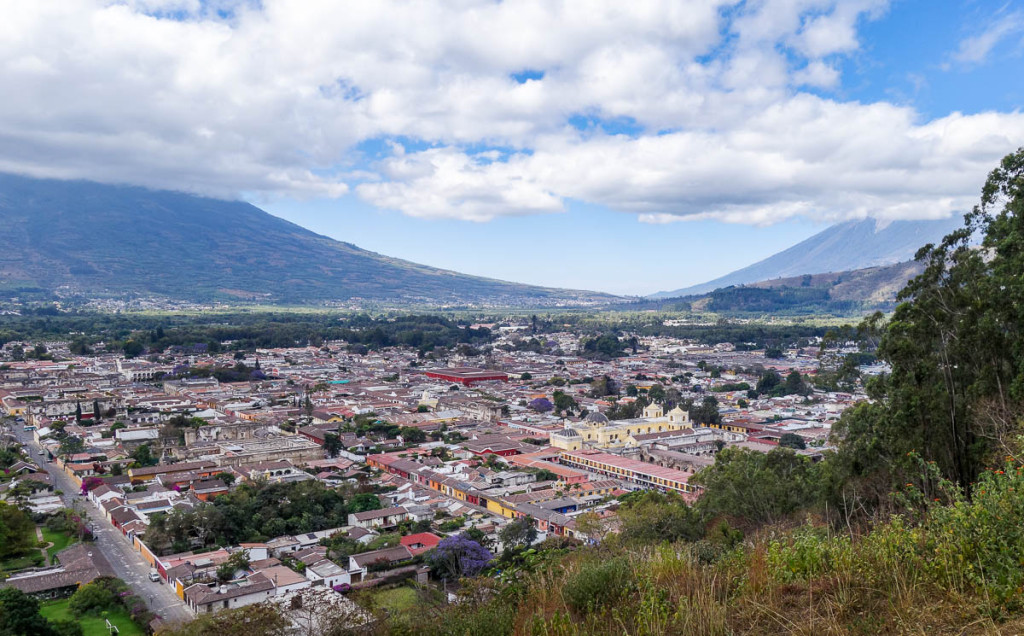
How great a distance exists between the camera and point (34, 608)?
8734 millimetres

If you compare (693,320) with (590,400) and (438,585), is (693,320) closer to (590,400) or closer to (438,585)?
(590,400)

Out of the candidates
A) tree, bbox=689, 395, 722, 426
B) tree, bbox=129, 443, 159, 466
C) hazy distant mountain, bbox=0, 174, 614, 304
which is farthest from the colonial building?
hazy distant mountain, bbox=0, 174, 614, 304

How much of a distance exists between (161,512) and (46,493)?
14.6 feet

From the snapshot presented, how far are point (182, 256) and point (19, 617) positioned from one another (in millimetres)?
117327

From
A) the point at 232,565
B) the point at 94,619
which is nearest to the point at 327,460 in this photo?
the point at 232,565

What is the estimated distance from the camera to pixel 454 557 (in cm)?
1159

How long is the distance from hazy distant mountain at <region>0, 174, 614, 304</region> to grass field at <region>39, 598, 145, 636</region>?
91914mm

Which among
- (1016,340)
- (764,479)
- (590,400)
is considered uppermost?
(1016,340)

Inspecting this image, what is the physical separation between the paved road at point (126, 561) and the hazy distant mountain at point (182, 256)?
278ft

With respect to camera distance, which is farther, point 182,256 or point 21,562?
point 182,256

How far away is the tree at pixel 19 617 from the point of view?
324 inches

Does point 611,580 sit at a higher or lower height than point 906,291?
lower

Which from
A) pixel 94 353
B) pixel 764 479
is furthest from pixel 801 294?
pixel 764 479

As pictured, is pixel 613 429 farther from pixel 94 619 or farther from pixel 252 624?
pixel 252 624
